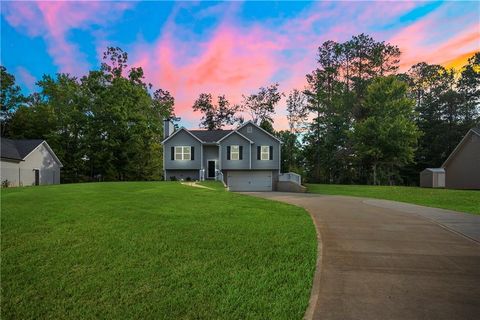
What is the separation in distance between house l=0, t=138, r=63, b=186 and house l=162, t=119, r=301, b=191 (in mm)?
12308

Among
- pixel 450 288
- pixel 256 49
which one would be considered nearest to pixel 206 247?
pixel 450 288

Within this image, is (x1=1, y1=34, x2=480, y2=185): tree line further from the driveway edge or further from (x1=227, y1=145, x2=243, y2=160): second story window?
the driveway edge

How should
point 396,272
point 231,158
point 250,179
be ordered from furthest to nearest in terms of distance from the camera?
point 250,179 → point 231,158 → point 396,272

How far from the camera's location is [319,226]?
353 inches

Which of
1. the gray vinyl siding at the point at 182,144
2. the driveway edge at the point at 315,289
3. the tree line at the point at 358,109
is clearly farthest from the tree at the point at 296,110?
the driveway edge at the point at 315,289

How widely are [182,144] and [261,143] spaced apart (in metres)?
7.90

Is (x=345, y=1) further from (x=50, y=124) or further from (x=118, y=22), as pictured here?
(x=50, y=124)

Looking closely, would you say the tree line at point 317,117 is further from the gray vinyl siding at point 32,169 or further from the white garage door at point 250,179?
the white garage door at point 250,179

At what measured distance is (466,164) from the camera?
2831 centimetres

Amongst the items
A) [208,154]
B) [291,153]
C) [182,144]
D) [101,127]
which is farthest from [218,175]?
[291,153]

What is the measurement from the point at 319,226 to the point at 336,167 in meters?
35.4

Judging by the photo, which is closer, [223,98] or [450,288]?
[450,288]

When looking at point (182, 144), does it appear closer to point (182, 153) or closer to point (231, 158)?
point (182, 153)

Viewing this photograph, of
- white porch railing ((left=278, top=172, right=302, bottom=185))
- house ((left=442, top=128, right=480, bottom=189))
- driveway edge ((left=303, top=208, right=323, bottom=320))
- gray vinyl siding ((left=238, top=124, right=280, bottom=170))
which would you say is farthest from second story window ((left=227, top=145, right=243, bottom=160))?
driveway edge ((left=303, top=208, right=323, bottom=320))
